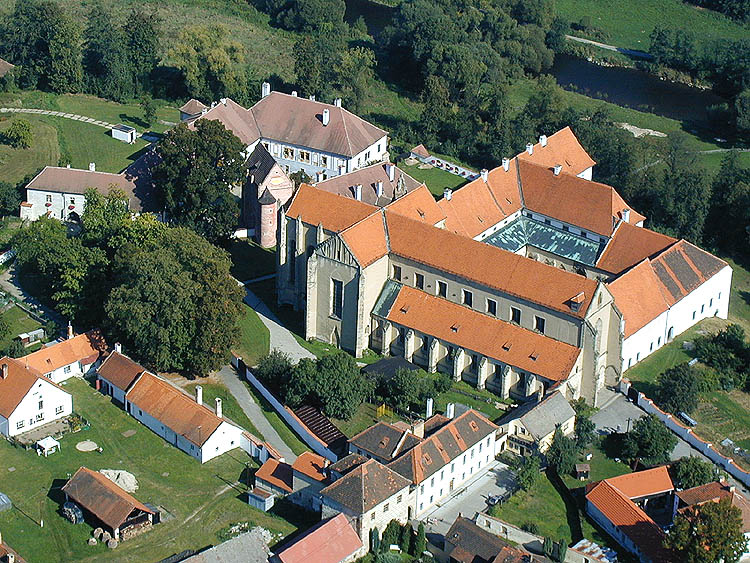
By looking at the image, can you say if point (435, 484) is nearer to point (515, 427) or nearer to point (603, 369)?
point (515, 427)

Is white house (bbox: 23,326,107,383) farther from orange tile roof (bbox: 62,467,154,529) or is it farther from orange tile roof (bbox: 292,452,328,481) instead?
orange tile roof (bbox: 292,452,328,481)

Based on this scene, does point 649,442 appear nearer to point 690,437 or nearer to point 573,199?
point 690,437

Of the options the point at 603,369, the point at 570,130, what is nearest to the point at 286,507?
the point at 603,369

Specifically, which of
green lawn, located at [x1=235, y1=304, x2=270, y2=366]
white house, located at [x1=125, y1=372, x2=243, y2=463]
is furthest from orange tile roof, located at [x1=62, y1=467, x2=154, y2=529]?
green lawn, located at [x1=235, y1=304, x2=270, y2=366]

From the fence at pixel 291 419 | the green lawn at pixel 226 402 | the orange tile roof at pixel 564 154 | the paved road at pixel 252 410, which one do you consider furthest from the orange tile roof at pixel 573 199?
the green lawn at pixel 226 402

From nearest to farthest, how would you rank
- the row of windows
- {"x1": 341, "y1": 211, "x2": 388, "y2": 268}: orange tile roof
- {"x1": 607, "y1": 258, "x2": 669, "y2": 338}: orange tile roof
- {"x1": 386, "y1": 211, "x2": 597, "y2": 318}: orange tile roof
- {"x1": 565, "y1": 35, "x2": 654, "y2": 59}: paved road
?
{"x1": 386, "y1": 211, "x2": 597, "y2": 318}: orange tile roof, the row of windows, {"x1": 607, "y1": 258, "x2": 669, "y2": 338}: orange tile roof, {"x1": 341, "y1": 211, "x2": 388, "y2": 268}: orange tile roof, {"x1": 565, "y1": 35, "x2": 654, "y2": 59}: paved road
